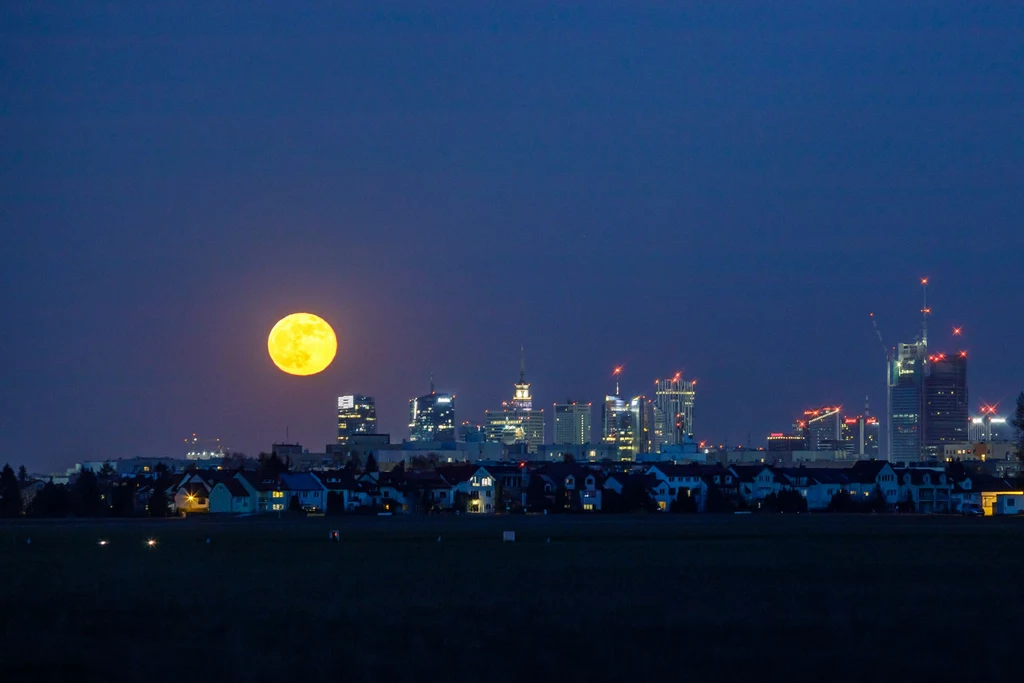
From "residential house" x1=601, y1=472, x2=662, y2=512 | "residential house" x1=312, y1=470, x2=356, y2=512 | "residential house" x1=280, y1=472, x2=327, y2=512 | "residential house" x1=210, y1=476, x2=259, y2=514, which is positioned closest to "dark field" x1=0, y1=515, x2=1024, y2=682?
"residential house" x1=601, y1=472, x2=662, y2=512

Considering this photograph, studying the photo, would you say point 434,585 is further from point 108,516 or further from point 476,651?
point 108,516

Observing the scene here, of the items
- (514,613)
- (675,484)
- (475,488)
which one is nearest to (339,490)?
(475,488)

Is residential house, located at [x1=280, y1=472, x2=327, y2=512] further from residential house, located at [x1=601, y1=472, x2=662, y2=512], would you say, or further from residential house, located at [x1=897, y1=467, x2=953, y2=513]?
residential house, located at [x1=897, y1=467, x2=953, y2=513]

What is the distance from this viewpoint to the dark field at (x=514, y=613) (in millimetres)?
20688

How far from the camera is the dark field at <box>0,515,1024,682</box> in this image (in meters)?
20.7

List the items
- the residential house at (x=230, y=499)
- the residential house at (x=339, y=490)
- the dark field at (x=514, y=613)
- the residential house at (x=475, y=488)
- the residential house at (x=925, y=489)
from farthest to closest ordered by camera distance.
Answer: the residential house at (x=925, y=489) < the residential house at (x=475, y=488) < the residential house at (x=339, y=490) < the residential house at (x=230, y=499) < the dark field at (x=514, y=613)

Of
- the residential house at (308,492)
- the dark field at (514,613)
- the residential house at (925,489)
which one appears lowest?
the dark field at (514,613)

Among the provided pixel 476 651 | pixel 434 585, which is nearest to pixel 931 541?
pixel 434 585

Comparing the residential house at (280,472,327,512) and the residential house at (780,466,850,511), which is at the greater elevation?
Answer: the residential house at (780,466,850,511)

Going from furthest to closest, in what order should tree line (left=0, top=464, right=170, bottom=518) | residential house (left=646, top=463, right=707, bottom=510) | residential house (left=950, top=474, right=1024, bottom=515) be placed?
1. residential house (left=646, top=463, right=707, bottom=510)
2. residential house (left=950, top=474, right=1024, bottom=515)
3. tree line (left=0, top=464, right=170, bottom=518)

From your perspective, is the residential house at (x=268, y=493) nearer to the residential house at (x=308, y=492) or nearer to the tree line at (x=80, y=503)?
the residential house at (x=308, y=492)

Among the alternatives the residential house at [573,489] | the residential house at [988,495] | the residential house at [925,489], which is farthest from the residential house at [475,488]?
the residential house at [988,495]

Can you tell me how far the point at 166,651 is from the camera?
22500 millimetres

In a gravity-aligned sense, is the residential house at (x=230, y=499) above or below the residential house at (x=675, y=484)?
below
